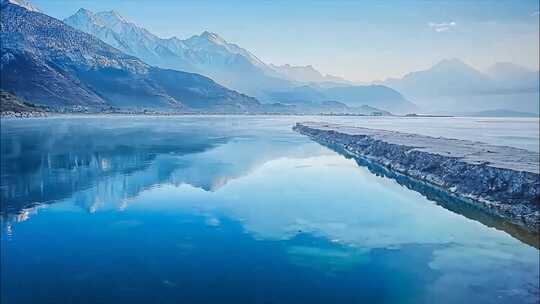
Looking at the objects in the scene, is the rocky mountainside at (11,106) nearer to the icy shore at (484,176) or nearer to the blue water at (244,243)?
the blue water at (244,243)

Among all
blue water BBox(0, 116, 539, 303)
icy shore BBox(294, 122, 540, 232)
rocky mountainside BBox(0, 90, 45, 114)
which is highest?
rocky mountainside BBox(0, 90, 45, 114)

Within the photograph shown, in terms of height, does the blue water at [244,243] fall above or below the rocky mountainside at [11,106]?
below

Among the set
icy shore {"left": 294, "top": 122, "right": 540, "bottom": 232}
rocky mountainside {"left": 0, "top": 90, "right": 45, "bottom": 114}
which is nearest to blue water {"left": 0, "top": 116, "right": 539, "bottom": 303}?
icy shore {"left": 294, "top": 122, "right": 540, "bottom": 232}

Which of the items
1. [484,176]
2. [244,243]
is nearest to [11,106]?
[484,176]

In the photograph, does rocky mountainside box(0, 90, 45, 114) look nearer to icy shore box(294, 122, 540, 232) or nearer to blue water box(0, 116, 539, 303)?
blue water box(0, 116, 539, 303)

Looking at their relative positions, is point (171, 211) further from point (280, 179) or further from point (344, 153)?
point (344, 153)

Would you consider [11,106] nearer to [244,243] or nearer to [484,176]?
[484,176]

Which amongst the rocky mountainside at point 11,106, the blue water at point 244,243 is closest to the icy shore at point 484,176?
the blue water at point 244,243

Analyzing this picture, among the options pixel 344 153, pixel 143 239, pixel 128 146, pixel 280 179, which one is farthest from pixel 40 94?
pixel 143 239
